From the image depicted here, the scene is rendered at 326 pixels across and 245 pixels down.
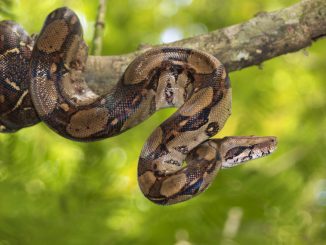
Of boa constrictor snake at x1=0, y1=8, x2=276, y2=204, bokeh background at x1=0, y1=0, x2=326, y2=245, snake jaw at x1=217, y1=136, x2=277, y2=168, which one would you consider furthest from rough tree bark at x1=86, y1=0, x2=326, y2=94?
snake jaw at x1=217, y1=136, x2=277, y2=168

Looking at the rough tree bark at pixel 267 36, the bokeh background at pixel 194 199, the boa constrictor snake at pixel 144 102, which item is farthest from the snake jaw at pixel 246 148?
the rough tree bark at pixel 267 36

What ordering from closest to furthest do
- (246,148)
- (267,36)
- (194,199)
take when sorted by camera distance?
(246,148), (267,36), (194,199)

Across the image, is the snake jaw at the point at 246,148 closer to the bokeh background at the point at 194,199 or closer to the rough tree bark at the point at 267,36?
the bokeh background at the point at 194,199

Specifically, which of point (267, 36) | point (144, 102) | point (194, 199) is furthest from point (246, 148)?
point (194, 199)

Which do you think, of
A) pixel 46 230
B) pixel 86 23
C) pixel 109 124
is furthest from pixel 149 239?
pixel 86 23

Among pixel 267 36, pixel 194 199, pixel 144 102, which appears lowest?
pixel 194 199

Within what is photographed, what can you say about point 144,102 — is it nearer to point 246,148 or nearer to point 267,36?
point 246,148
